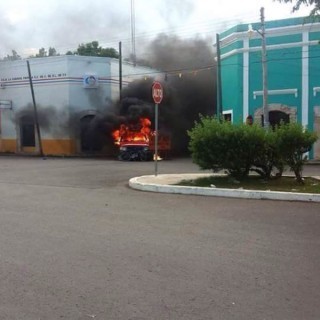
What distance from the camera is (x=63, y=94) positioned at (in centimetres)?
3222

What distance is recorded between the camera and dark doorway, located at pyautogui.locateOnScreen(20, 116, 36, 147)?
113 feet

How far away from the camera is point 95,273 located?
536cm

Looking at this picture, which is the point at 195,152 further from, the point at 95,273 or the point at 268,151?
the point at 95,273

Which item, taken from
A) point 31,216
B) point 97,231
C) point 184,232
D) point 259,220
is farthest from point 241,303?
point 31,216

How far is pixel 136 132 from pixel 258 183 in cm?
1634

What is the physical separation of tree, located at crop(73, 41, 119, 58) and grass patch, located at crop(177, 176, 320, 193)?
39.1m

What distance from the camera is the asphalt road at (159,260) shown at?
440cm

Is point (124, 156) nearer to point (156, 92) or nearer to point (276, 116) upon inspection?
point (276, 116)

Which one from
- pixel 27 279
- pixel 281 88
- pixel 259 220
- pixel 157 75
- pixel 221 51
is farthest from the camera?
pixel 157 75

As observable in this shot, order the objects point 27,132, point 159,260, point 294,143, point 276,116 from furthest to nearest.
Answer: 1. point 27,132
2. point 276,116
3. point 294,143
4. point 159,260

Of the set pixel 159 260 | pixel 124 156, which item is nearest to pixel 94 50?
pixel 124 156

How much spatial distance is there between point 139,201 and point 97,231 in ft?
10.4

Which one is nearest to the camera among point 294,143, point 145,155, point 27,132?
point 294,143

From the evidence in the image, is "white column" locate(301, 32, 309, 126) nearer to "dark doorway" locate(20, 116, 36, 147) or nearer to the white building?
the white building
